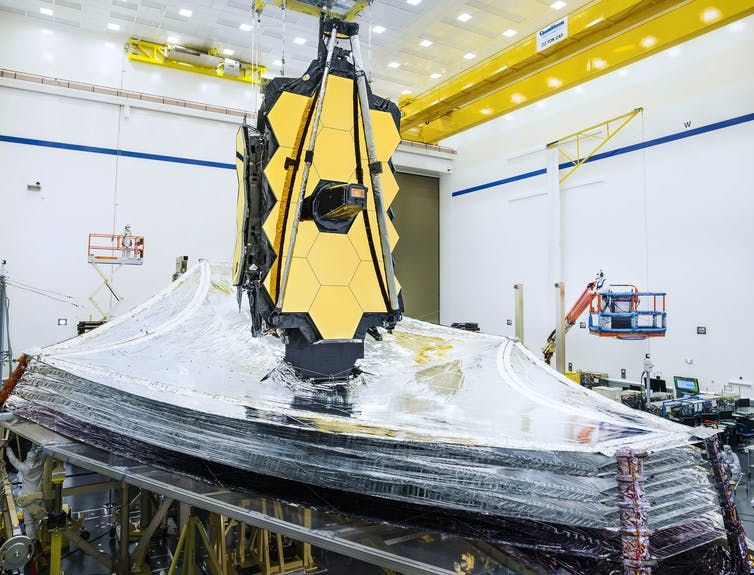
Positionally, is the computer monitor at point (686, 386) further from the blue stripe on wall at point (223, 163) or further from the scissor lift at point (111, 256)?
the scissor lift at point (111, 256)

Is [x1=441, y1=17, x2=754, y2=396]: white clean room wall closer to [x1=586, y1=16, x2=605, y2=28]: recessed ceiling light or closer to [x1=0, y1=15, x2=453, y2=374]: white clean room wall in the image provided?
[x1=586, y1=16, x2=605, y2=28]: recessed ceiling light

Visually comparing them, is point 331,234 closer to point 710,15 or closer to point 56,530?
point 56,530

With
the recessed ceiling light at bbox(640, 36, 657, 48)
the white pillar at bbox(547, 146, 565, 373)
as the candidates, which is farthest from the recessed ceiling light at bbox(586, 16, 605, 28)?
the white pillar at bbox(547, 146, 565, 373)

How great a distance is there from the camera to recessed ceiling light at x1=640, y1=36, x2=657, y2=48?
7.99 meters

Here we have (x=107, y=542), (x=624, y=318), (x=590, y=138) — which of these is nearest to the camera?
(x=107, y=542)

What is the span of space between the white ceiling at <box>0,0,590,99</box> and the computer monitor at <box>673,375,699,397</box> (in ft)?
22.5

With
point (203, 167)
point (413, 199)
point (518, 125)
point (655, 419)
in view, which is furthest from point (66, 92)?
point (655, 419)

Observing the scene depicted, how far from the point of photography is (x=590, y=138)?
36.0ft

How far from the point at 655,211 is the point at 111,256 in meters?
10.3

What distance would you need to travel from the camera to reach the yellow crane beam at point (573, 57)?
7402mm

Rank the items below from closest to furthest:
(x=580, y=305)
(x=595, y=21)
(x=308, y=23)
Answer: (x=595, y=21), (x=580, y=305), (x=308, y=23)

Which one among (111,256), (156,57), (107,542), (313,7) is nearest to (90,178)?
(111,256)

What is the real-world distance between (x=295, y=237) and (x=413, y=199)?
41.3ft

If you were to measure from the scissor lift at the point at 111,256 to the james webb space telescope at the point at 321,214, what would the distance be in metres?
7.24
